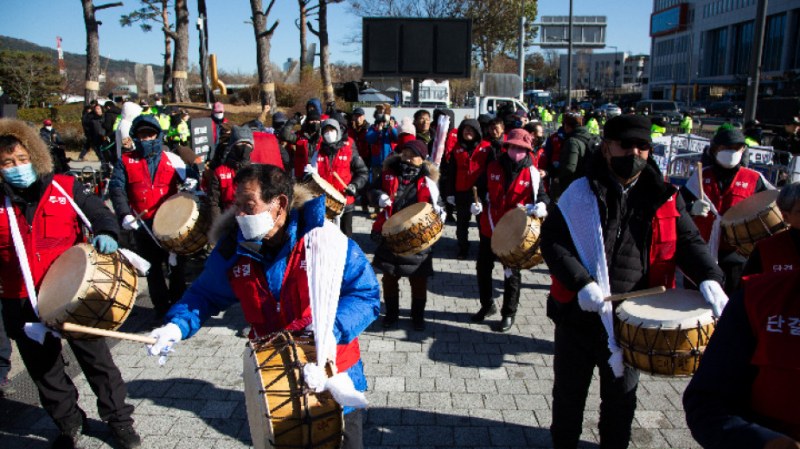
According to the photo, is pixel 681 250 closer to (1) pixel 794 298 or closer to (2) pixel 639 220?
(2) pixel 639 220

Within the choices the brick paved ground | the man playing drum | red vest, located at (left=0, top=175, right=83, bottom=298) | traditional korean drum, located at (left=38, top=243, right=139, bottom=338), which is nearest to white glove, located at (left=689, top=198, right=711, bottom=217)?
the brick paved ground

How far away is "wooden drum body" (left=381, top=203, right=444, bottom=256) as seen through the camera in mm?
5199

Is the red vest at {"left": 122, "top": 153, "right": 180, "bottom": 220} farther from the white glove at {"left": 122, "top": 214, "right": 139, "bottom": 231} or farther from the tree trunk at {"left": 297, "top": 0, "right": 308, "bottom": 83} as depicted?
the tree trunk at {"left": 297, "top": 0, "right": 308, "bottom": 83}

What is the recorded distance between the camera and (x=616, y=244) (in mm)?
3152

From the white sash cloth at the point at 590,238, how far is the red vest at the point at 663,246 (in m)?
0.20

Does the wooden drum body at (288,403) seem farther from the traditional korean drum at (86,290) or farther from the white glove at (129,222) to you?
the white glove at (129,222)

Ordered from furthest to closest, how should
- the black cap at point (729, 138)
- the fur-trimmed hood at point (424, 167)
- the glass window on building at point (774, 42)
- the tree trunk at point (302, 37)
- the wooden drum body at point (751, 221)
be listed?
the glass window on building at point (774, 42) → the tree trunk at point (302, 37) → the fur-trimmed hood at point (424, 167) → the black cap at point (729, 138) → the wooden drum body at point (751, 221)

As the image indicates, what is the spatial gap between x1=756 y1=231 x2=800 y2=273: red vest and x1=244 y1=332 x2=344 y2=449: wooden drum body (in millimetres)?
2066

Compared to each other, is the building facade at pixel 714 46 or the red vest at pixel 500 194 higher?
the building facade at pixel 714 46

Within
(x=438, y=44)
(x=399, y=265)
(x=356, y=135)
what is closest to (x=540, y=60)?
(x=438, y=44)

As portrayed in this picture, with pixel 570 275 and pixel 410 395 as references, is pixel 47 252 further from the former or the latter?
pixel 570 275

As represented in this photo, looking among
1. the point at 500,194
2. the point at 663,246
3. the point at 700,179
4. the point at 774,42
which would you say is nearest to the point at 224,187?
the point at 500,194

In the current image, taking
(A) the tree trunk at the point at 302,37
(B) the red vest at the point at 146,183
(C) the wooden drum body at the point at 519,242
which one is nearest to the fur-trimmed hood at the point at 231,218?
(C) the wooden drum body at the point at 519,242

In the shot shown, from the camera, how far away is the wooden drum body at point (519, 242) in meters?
4.83
